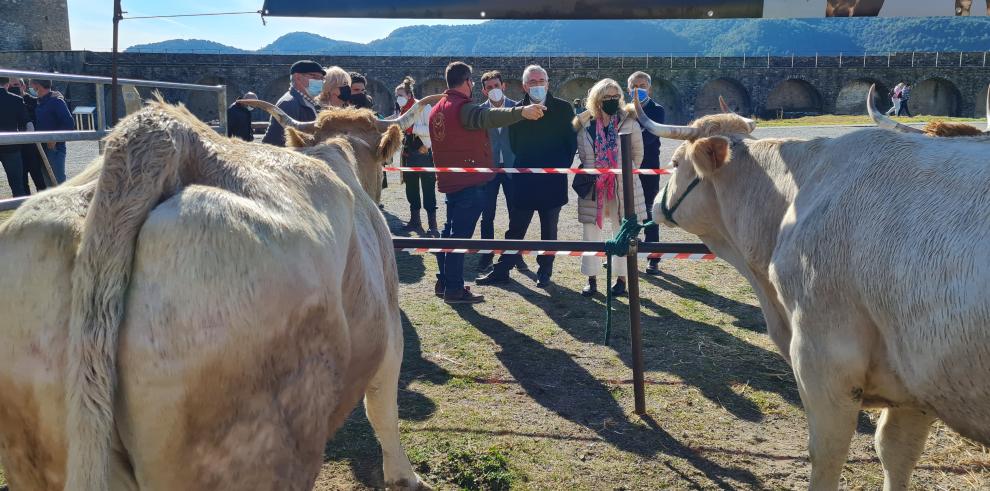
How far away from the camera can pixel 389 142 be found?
4.45 m

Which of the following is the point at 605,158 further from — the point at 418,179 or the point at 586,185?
the point at 418,179

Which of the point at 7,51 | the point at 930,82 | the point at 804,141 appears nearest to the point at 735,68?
the point at 930,82

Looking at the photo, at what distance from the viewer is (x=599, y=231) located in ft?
23.5

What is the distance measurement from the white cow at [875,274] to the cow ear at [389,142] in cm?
178

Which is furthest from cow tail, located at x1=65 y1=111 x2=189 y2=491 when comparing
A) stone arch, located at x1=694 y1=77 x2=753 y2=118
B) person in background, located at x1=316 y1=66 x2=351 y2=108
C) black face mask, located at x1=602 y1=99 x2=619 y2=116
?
stone arch, located at x1=694 y1=77 x2=753 y2=118

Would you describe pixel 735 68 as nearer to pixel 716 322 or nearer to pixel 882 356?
pixel 716 322

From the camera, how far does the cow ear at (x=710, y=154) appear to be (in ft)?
12.7

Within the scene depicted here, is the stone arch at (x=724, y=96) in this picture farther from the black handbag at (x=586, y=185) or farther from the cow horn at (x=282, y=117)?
the cow horn at (x=282, y=117)

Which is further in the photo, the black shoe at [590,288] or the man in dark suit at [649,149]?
the man in dark suit at [649,149]

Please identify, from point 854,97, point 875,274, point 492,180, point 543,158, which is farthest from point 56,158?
point 854,97

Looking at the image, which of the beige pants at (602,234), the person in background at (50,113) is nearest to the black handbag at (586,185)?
the beige pants at (602,234)

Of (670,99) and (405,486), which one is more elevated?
(670,99)

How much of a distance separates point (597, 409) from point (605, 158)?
318 cm

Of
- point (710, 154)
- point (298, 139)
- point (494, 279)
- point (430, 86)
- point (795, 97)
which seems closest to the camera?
point (710, 154)
